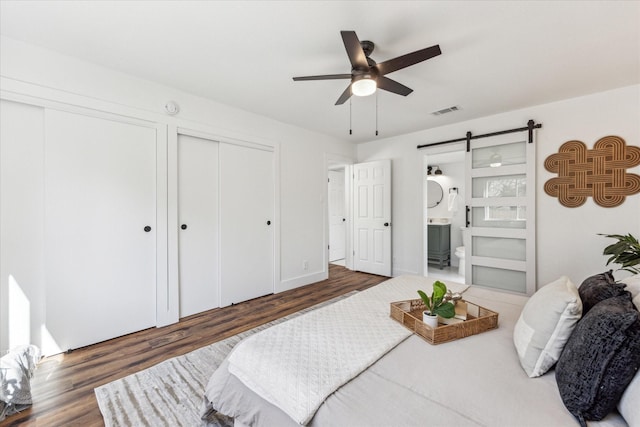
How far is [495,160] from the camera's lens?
3.69 meters

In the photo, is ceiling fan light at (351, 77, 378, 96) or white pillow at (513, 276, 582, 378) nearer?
white pillow at (513, 276, 582, 378)

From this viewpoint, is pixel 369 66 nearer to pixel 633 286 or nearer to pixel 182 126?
Answer: pixel 633 286

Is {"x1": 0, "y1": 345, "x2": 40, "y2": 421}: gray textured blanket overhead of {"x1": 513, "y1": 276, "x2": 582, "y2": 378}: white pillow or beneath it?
beneath

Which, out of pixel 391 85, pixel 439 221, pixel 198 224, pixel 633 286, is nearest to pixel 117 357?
pixel 198 224

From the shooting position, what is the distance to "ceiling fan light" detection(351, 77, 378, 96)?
201 centimetres

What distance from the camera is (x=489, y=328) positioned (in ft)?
4.81

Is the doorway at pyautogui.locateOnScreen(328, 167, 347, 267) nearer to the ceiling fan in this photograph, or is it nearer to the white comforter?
the ceiling fan

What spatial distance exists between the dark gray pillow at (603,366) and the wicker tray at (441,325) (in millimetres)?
467

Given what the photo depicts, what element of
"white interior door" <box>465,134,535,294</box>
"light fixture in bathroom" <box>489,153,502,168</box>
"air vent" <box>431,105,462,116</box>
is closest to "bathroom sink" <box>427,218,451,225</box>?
"white interior door" <box>465,134,535,294</box>

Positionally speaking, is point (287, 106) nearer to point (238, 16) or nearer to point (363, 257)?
point (238, 16)

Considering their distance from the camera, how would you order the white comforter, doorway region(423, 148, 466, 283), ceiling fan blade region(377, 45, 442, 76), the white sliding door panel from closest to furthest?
the white comforter < ceiling fan blade region(377, 45, 442, 76) < the white sliding door panel < doorway region(423, 148, 466, 283)

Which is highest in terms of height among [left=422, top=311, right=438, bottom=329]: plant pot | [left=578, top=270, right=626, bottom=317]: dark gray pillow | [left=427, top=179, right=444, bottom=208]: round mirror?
[left=427, top=179, right=444, bottom=208]: round mirror

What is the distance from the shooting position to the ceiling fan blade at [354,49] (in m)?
1.61

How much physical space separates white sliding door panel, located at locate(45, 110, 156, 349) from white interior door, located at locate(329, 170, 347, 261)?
3.95 metres
